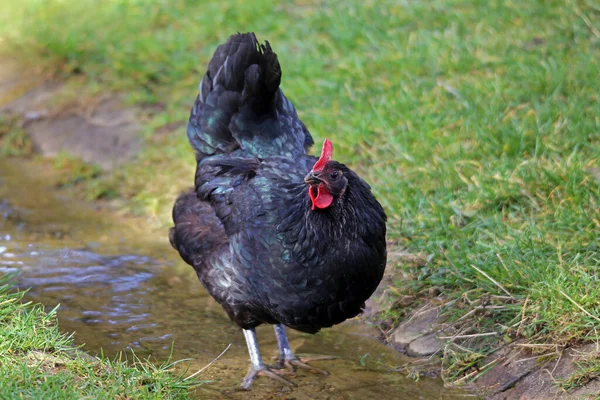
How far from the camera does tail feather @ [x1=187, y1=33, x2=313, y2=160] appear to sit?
4.55 meters

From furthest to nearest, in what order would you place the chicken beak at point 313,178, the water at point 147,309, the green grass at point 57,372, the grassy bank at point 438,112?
the grassy bank at point 438,112 → the water at point 147,309 → the chicken beak at point 313,178 → the green grass at point 57,372

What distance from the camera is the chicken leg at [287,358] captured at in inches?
168

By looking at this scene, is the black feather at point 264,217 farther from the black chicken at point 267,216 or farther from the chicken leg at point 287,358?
the chicken leg at point 287,358

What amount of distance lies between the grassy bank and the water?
0.38m

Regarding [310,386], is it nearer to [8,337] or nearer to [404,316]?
[404,316]

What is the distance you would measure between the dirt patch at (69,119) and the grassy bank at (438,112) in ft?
0.66

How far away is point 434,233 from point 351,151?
1.37 metres

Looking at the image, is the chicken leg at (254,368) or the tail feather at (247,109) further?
the tail feather at (247,109)

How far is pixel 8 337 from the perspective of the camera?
3.54 metres

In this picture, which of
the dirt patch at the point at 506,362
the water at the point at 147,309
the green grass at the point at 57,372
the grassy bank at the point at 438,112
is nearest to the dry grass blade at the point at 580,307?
the grassy bank at the point at 438,112

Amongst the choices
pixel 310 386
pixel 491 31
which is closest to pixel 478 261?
pixel 310 386

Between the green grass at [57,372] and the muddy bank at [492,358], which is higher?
the green grass at [57,372]

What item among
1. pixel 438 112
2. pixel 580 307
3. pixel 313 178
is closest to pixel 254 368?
pixel 313 178

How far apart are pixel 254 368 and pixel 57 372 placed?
1.20 m
